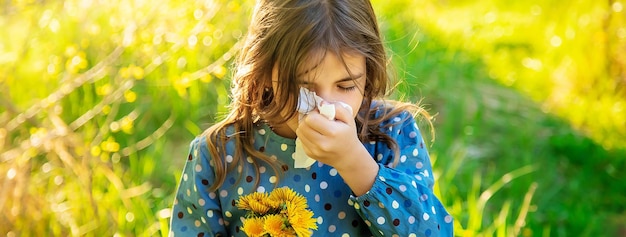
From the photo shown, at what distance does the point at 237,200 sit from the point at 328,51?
41 centimetres

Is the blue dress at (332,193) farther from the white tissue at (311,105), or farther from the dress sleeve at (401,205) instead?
the white tissue at (311,105)

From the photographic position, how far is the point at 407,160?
72.2 inches

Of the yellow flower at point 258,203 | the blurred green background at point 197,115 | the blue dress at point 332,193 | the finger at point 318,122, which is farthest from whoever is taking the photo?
the blurred green background at point 197,115

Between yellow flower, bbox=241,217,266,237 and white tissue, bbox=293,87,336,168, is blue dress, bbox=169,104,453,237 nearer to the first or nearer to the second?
yellow flower, bbox=241,217,266,237

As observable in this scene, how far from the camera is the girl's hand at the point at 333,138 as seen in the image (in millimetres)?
1605

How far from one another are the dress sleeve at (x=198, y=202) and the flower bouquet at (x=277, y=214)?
0.09m

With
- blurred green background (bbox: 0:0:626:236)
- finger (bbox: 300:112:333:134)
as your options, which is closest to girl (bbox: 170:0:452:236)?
finger (bbox: 300:112:333:134)

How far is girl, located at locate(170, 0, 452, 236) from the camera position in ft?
5.43

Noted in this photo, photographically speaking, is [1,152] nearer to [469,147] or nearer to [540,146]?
[469,147]

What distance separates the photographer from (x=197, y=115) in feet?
11.1

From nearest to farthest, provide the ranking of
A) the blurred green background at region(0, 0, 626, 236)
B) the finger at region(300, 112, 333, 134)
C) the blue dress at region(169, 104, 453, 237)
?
the finger at region(300, 112, 333, 134), the blue dress at region(169, 104, 453, 237), the blurred green background at region(0, 0, 626, 236)

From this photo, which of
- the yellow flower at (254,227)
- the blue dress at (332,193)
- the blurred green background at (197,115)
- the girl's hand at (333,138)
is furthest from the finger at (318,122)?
the blurred green background at (197,115)

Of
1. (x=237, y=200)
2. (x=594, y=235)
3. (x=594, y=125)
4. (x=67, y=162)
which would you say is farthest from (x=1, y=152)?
(x=594, y=125)

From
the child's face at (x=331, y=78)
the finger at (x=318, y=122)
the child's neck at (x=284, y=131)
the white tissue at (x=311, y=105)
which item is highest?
the child's face at (x=331, y=78)
